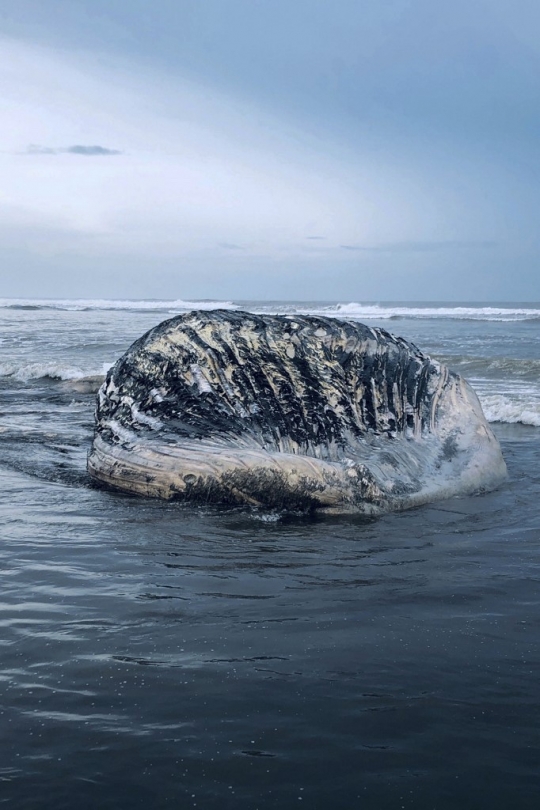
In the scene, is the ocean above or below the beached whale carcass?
below

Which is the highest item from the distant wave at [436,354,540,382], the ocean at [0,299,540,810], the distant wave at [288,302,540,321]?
the distant wave at [288,302,540,321]

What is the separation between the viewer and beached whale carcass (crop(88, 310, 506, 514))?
598 cm

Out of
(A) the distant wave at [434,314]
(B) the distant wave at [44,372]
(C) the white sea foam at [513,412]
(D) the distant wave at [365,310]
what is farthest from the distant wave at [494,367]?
(A) the distant wave at [434,314]

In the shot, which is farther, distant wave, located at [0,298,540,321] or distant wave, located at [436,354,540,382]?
distant wave, located at [0,298,540,321]

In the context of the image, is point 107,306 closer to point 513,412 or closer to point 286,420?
point 513,412

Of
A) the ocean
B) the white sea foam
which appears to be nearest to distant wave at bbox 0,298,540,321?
the white sea foam

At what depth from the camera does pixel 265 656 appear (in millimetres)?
3371

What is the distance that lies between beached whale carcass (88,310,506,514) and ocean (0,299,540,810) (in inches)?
10.8

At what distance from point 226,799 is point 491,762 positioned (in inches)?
36.8

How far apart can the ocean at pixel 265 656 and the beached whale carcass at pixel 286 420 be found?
0.90 feet

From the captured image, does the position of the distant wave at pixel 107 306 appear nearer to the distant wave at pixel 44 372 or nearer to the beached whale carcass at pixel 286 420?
the distant wave at pixel 44 372

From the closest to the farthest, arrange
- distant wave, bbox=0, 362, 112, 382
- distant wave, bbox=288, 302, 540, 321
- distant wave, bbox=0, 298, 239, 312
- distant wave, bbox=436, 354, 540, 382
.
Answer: distant wave, bbox=0, 362, 112, 382 → distant wave, bbox=436, 354, 540, 382 → distant wave, bbox=288, 302, 540, 321 → distant wave, bbox=0, 298, 239, 312

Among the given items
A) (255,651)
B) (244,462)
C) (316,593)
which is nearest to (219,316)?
(244,462)

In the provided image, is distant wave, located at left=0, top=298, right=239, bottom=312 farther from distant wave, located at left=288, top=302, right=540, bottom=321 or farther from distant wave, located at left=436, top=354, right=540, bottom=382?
distant wave, located at left=436, top=354, right=540, bottom=382
